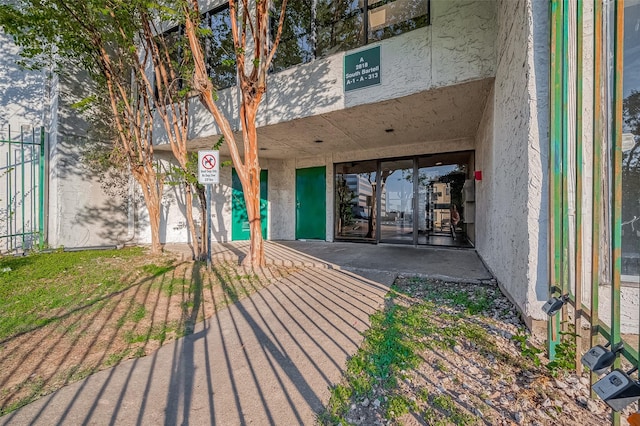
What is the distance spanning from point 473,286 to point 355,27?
Answer: 4.92m

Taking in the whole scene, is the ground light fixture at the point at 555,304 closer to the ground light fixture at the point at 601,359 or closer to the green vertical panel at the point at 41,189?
the ground light fixture at the point at 601,359

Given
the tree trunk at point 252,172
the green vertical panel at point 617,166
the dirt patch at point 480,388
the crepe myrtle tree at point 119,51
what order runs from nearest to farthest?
1. the green vertical panel at point 617,166
2. the dirt patch at point 480,388
3. the crepe myrtle tree at point 119,51
4. the tree trunk at point 252,172

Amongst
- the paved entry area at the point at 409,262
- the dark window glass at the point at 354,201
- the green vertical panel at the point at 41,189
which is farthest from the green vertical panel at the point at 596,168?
the green vertical panel at the point at 41,189

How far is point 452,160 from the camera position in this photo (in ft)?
24.6

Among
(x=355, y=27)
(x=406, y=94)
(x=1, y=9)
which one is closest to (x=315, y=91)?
(x=355, y=27)

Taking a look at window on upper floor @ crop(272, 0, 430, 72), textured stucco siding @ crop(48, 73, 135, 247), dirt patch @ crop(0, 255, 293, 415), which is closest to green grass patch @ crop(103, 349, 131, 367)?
dirt patch @ crop(0, 255, 293, 415)

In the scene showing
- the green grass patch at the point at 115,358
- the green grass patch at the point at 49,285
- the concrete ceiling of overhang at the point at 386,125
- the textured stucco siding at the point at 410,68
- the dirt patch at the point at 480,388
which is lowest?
the green grass patch at the point at 115,358

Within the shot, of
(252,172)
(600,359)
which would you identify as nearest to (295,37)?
(252,172)

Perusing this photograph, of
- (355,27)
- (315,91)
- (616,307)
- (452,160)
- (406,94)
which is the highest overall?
(355,27)

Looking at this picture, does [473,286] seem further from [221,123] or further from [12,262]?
[12,262]

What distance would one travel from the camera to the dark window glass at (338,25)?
5.29m

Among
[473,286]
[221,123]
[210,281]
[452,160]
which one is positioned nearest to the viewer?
[473,286]

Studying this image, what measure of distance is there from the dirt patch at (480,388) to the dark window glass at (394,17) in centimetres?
458

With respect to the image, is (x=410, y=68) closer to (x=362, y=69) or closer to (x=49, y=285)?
(x=362, y=69)
